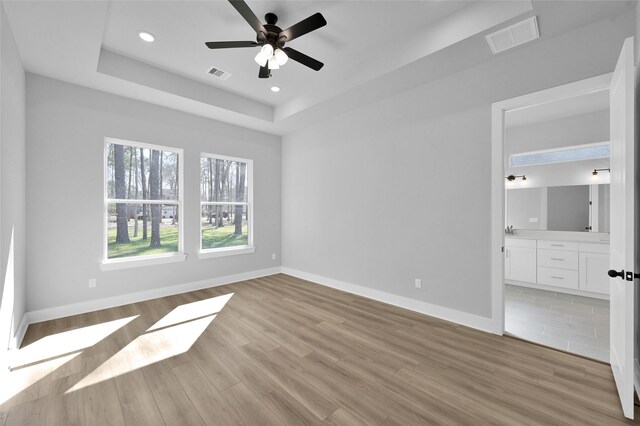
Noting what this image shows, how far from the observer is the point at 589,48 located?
2387 mm

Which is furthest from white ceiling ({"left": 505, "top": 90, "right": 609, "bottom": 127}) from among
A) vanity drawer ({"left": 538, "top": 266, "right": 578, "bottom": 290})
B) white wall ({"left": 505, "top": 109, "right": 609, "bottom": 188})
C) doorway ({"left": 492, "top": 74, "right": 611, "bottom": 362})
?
vanity drawer ({"left": 538, "top": 266, "right": 578, "bottom": 290})

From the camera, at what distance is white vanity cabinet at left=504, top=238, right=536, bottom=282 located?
4750 mm

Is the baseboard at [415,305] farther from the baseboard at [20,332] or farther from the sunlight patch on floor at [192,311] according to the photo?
the baseboard at [20,332]

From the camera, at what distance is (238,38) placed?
2941 mm

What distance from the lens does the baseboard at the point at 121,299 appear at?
126 inches

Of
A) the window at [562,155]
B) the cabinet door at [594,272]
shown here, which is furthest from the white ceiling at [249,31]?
the cabinet door at [594,272]

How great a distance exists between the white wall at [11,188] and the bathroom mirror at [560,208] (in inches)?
273

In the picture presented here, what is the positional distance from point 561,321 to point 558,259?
1669 millimetres

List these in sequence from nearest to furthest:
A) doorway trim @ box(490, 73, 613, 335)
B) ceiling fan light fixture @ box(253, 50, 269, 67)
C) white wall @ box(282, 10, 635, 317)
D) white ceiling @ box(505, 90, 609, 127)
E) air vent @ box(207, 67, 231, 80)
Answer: ceiling fan light fixture @ box(253, 50, 269, 67) < white wall @ box(282, 10, 635, 317) < doorway trim @ box(490, 73, 613, 335) < air vent @ box(207, 67, 231, 80) < white ceiling @ box(505, 90, 609, 127)

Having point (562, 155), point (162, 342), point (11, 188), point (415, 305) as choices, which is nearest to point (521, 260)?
point (562, 155)

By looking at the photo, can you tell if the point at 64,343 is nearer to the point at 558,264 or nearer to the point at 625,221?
the point at 625,221

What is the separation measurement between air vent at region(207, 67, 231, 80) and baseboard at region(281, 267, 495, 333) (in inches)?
135

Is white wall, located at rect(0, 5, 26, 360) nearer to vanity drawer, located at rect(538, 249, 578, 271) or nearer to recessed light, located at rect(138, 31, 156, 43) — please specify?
recessed light, located at rect(138, 31, 156, 43)

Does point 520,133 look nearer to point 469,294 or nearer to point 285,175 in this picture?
point 469,294
